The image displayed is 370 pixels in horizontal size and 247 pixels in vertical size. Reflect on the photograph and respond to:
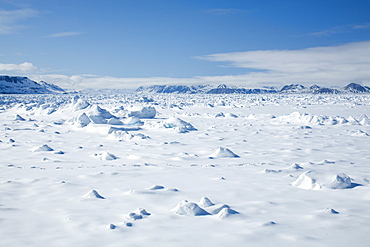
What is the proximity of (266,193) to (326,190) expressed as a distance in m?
0.83

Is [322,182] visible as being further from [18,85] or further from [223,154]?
[18,85]

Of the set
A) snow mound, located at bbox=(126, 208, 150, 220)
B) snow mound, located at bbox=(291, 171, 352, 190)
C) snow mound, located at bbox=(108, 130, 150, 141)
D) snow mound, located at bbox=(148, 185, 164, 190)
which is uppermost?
snow mound, located at bbox=(291, 171, 352, 190)

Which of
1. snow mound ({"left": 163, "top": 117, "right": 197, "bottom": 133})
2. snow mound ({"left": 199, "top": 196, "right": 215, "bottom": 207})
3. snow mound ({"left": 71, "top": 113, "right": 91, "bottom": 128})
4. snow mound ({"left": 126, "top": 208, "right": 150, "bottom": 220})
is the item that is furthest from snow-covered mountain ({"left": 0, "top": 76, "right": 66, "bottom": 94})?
snow mound ({"left": 199, "top": 196, "right": 215, "bottom": 207})

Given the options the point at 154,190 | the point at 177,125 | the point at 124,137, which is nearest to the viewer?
the point at 154,190

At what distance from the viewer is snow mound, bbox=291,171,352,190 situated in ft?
14.7

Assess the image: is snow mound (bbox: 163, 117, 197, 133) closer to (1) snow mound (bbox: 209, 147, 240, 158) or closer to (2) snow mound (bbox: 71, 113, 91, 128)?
(2) snow mound (bbox: 71, 113, 91, 128)

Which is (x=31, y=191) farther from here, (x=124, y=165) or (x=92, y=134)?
(x=92, y=134)

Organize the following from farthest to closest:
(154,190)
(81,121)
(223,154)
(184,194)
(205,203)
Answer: (81,121) < (223,154) < (154,190) < (184,194) < (205,203)

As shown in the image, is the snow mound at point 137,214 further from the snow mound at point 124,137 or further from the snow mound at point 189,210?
the snow mound at point 124,137

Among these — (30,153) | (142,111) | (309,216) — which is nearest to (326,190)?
(309,216)

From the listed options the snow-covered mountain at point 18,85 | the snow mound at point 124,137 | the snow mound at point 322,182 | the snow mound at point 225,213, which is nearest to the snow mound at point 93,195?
the snow mound at point 225,213

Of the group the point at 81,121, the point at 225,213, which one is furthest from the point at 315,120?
the point at 225,213

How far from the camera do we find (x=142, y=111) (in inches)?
672

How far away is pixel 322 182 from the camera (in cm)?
455
